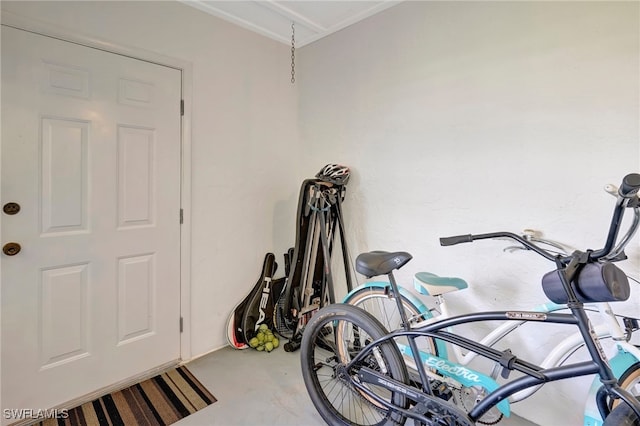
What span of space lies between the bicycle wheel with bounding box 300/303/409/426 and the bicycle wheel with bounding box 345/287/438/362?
0.52 ft

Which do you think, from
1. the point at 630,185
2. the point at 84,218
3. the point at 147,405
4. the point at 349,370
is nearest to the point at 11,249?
the point at 84,218

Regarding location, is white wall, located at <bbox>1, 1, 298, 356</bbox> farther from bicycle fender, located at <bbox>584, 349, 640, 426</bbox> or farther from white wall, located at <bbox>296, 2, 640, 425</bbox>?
bicycle fender, located at <bbox>584, 349, 640, 426</bbox>

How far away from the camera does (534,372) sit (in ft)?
3.81

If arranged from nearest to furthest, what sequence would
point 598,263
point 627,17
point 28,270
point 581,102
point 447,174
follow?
1. point 598,263
2. point 627,17
3. point 581,102
4. point 28,270
5. point 447,174

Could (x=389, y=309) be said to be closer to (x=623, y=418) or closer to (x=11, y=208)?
(x=623, y=418)

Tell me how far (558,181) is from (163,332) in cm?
253

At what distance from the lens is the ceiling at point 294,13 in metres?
2.22

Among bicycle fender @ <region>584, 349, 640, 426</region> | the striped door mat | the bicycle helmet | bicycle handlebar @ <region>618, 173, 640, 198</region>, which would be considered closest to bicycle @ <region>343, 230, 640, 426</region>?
bicycle fender @ <region>584, 349, 640, 426</region>

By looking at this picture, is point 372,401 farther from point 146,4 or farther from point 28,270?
point 146,4

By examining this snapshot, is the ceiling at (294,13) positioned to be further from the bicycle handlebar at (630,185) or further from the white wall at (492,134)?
the bicycle handlebar at (630,185)

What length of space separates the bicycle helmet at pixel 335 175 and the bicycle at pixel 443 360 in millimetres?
882

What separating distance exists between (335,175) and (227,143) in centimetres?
85

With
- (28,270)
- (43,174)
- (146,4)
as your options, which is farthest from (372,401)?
(146,4)

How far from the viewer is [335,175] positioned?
243cm
